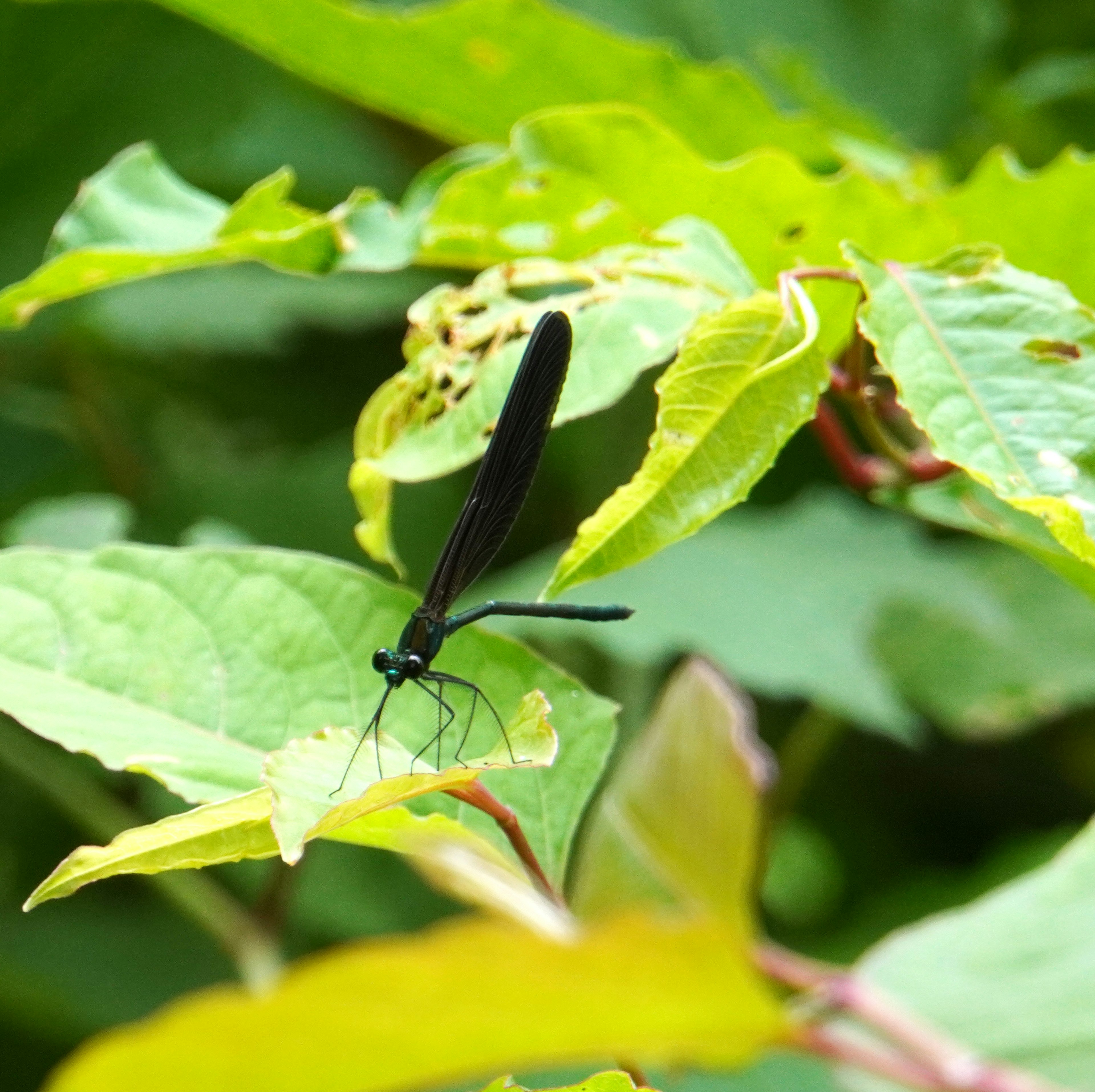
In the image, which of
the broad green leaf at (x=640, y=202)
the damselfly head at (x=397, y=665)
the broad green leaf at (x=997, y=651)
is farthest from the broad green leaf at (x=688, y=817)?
the broad green leaf at (x=997, y=651)

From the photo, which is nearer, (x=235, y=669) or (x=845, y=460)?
(x=235, y=669)

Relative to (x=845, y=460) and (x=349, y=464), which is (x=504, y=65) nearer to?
(x=845, y=460)

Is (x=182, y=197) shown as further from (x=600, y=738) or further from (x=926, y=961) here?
(x=926, y=961)

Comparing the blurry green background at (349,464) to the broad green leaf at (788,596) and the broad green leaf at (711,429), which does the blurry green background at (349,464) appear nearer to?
the broad green leaf at (788,596)

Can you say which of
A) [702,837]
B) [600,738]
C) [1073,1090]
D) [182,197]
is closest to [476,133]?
[182,197]

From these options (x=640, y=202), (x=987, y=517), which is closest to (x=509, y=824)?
(x=987, y=517)

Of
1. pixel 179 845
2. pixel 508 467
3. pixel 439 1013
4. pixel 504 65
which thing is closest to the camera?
pixel 439 1013

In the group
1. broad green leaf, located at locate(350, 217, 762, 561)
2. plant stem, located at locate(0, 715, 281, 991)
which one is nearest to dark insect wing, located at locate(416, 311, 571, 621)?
broad green leaf, located at locate(350, 217, 762, 561)

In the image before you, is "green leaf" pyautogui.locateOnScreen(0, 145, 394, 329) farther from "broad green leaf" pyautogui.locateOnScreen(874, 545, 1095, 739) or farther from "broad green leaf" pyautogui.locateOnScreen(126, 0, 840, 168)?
"broad green leaf" pyautogui.locateOnScreen(874, 545, 1095, 739)
